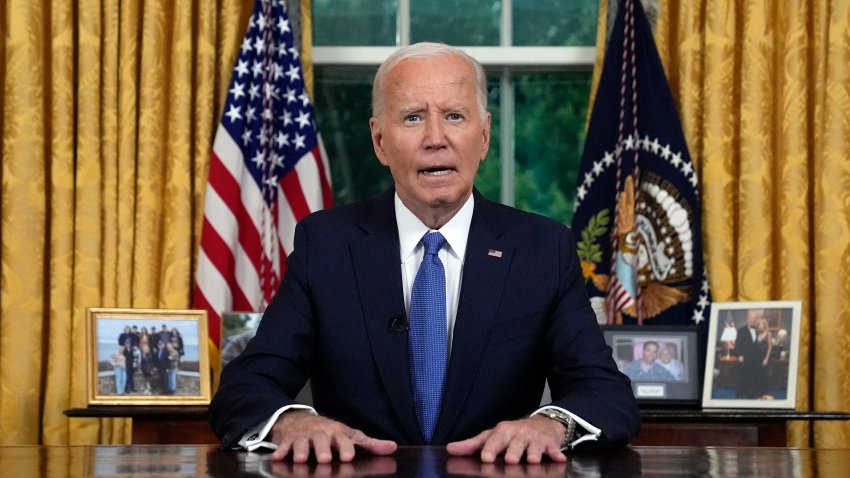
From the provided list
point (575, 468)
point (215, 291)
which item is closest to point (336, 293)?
point (575, 468)

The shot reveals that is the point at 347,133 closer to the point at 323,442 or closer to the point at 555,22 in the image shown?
the point at 555,22

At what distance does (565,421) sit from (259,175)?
2382 mm

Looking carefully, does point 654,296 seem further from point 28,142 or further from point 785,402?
point 28,142

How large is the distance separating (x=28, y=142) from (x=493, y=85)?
1.71 metres

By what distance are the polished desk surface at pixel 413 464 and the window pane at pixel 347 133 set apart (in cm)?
266

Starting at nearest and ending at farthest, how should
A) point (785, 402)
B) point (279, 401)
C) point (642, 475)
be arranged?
1. point (642, 475)
2. point (279, 401)
3. point (785, 402)

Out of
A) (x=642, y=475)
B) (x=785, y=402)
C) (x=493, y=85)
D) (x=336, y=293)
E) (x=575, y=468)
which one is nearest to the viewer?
(x=642, y=475)

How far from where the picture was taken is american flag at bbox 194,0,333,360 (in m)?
4.12

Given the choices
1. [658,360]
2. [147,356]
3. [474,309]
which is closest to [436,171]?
[474,309]

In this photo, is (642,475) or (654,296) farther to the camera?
(654,296)

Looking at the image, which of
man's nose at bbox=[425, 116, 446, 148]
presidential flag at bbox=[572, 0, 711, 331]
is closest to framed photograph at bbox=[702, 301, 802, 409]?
presidential flag at bbox=[572, 0, 711, 331]

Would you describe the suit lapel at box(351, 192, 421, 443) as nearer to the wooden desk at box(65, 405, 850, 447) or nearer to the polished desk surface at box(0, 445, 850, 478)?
the polished desk surface at box(0, 445, 850, 478)

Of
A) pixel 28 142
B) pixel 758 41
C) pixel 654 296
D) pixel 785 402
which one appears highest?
pixel 758 41

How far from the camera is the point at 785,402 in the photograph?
12.2 feet
